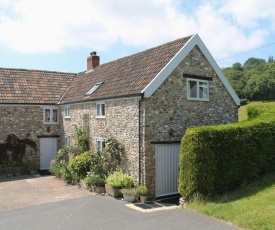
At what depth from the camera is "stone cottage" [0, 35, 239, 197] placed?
14250 mm

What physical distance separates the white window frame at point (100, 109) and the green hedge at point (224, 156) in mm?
6252

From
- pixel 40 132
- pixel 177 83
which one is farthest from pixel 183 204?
pixel 40 132

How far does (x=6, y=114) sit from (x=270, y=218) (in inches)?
754

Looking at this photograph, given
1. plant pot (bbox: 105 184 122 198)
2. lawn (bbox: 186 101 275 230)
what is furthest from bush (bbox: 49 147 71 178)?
lawn (bbox: 186 101 275 230)

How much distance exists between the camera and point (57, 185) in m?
17.6

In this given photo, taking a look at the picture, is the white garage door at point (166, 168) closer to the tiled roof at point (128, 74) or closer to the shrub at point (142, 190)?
the shrub at point (142, 190)

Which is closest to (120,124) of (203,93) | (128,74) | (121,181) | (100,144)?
(100,144)

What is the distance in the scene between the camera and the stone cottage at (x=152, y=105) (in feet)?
46.8

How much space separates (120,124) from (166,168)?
3.35 m

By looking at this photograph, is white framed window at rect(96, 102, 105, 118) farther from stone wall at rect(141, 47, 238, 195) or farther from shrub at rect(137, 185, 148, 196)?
shrub at rect(137, 185, 148, 196)

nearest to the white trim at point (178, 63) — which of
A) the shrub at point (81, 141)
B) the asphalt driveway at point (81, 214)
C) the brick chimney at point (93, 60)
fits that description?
the asphalt driveway at point (81, 214)

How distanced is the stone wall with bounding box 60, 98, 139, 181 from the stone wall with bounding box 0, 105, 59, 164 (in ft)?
16.3

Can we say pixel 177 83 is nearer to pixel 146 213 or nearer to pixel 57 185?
pixel 146 213

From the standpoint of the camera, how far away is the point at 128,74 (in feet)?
57.5
